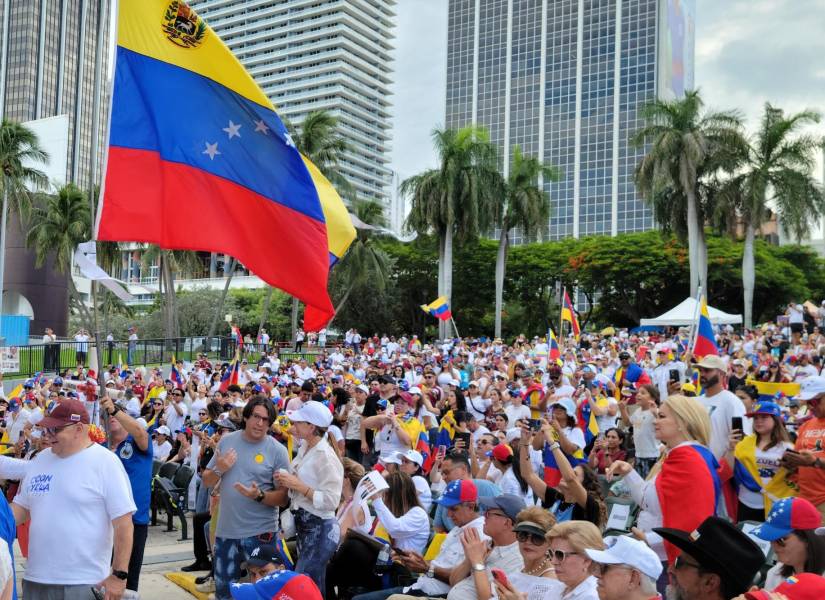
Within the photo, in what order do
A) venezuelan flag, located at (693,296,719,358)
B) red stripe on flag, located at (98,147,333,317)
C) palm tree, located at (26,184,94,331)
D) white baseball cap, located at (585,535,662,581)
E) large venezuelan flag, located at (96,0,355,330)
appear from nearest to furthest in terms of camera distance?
white baseball cap, located at (585,535,662,581) → red stripe on flag, located at (98,147,333,317) → large venezuelan flag, located at (96,0,355,330) → venezuelan flag, located at (693,296,719,358) → palm tree, located at (26,184,94,331)

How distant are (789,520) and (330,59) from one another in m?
150

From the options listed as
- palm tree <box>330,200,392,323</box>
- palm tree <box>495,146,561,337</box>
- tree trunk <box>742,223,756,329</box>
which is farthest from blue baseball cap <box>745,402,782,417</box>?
palm tree <box>330,200,392,323</box>

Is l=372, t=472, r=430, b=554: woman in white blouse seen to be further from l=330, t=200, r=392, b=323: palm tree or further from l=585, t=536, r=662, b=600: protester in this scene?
l=330, t=200, r=392, b=323: palm tree

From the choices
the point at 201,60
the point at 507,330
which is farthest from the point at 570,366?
the point at 507,330

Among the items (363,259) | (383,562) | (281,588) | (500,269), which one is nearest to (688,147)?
Result: (500,269)

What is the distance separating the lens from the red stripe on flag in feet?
21.6

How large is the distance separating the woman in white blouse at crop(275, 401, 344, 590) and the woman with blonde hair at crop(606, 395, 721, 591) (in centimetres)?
189

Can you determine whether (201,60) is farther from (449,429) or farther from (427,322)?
(427,322)

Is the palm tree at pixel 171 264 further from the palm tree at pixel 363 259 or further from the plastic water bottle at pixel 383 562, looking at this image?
the plastic water bottle at pixel 383 562

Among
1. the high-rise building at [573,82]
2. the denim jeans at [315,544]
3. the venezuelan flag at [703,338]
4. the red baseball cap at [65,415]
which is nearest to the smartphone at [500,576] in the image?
the denim jeans at [315,544]

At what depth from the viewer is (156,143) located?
22.5ft

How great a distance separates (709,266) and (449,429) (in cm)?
4684

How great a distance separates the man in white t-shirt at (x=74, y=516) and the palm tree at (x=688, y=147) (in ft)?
119

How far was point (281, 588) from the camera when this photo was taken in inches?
124
